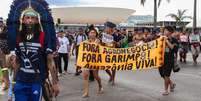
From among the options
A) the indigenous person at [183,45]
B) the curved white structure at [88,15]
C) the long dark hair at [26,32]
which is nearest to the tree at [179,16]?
the curved white structure at [88,15]

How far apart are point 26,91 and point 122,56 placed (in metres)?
7.64

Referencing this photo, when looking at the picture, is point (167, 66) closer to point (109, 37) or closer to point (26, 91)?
point (109, 37)

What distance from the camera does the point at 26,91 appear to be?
6379 mm

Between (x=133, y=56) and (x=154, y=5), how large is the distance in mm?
37348

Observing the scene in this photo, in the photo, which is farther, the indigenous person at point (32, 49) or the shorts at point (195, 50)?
the shorts at point (195, 50)

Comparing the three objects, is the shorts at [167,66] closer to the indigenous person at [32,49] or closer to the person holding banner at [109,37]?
the person holding banner at [109,37]

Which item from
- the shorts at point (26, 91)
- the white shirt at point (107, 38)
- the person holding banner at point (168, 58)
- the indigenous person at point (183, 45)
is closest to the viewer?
the shorts at point (26, 91)

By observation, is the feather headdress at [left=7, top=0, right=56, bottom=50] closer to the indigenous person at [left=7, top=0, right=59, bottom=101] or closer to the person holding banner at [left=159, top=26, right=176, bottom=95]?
the indigenous person at [left=7, top=0, right=59, bottom=101]

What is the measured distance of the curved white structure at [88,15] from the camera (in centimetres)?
10438

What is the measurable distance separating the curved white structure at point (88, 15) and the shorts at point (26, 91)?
96706 millimetres

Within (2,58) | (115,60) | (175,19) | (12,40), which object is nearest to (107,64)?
(115,60)

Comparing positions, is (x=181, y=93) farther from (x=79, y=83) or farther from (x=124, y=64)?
(x=79, y=83)

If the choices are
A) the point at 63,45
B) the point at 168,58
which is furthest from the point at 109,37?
the point at 63,45

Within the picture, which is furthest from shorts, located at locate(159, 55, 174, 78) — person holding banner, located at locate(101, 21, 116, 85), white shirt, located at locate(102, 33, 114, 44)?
white shirt, located at locate(102, 33, 114, 44)
